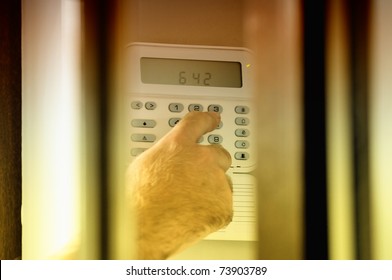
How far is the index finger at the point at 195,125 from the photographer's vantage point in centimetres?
53

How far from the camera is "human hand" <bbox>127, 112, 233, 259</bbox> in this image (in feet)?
1.69

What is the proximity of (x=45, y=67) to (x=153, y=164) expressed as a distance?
140 mm

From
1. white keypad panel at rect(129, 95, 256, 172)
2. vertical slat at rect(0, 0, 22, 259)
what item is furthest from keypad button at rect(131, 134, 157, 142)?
vertical slat at rect(0, 0, 22, 259)

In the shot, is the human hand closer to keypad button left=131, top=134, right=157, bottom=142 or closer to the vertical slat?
keypad button left=131, top=134, right=157, bottom=142

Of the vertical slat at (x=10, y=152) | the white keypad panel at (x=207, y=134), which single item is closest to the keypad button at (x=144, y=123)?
the white keypad panel at (x=207, y=134)

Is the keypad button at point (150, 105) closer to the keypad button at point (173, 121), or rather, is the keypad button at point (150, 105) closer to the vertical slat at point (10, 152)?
the keypad button at point (173, 121)

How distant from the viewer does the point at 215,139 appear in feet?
1.76

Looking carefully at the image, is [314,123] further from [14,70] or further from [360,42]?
[14,70]

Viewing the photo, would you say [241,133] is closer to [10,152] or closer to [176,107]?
[176,107]

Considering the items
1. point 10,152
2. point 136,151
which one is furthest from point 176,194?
point 10,152


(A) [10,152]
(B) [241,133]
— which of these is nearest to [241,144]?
(B) [241,133]

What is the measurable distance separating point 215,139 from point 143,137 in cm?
7

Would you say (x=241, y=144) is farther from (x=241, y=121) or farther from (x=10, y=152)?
(x=10, y=152)

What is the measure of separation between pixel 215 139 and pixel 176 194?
6 cm
